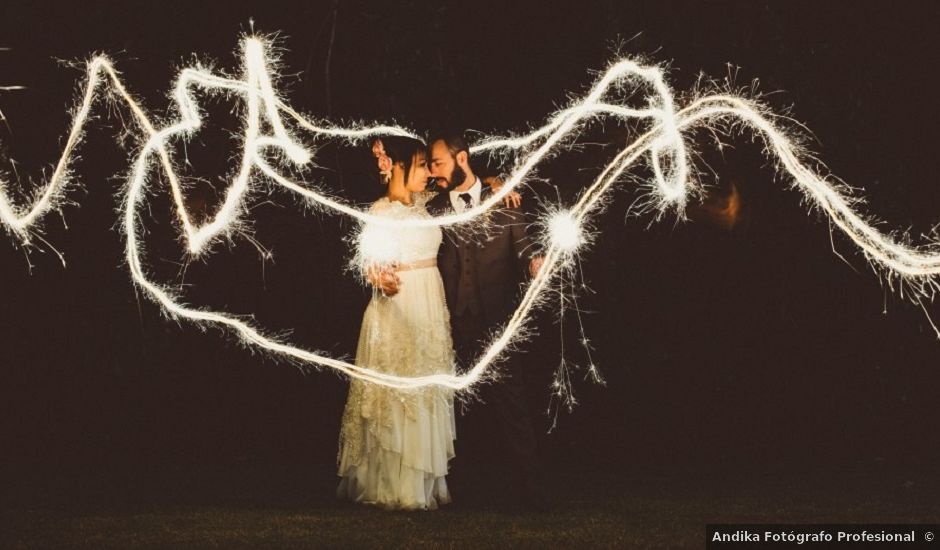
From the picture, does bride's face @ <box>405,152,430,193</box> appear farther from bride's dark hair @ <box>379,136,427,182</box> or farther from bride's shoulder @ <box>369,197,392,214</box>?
bride's shoulder @ <box>369,197,392,214</box>

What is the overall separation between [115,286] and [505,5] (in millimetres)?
3177

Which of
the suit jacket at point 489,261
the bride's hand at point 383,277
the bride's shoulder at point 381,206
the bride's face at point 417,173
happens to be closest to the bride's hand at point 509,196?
the suit jacket at point 489,261

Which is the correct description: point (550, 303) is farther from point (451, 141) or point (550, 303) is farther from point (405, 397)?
point (451, 141)

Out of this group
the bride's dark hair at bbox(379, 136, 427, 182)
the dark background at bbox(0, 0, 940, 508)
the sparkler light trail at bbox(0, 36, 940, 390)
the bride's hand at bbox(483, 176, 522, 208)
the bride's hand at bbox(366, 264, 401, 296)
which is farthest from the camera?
the dark background at bbox(0, 0, 940, 508)

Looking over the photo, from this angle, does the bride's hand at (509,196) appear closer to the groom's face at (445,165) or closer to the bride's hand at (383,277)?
the groom's face at (445,165)

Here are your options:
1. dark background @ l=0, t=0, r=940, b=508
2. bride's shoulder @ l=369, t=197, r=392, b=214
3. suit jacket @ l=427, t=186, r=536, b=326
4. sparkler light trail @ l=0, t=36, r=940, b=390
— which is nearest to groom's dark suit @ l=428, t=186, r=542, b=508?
suit jacket @ l=427, t=186, r=536, b=326

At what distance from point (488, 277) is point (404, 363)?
621 millimetres

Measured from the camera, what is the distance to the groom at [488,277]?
21.8ft

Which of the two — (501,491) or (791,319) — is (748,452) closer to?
(791,319)

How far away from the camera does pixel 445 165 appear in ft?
21.8

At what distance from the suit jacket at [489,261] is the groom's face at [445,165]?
0.42 feet

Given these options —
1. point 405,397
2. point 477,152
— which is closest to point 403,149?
point 405,397

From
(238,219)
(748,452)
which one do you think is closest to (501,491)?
(748,452)

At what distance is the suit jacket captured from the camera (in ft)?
22.0
